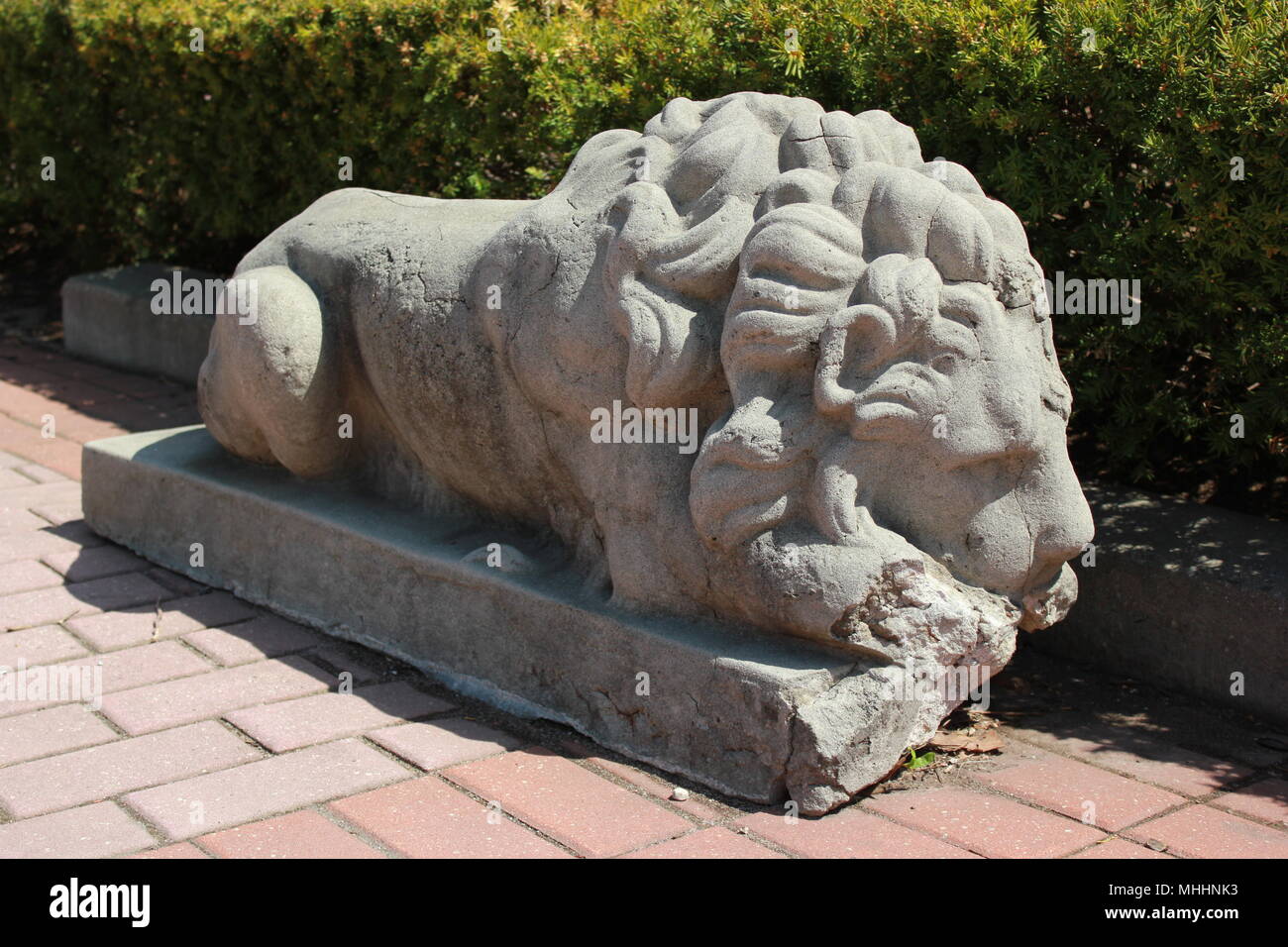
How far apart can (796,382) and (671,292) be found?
1.19 feet

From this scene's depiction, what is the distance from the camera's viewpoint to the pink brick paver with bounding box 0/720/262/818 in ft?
9.99

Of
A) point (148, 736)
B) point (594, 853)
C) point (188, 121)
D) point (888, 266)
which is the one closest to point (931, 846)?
point (594, 853)

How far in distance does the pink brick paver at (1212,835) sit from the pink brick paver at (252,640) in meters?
2.27

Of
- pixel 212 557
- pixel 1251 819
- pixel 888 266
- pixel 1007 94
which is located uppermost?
pixel 1007 94

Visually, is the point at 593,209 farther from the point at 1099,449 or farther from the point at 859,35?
the point at 1099,449

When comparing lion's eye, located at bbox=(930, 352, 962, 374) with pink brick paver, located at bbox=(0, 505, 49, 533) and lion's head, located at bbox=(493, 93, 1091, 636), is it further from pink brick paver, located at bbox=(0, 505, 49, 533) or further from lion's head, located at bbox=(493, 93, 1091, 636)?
pink brick paver, located at bbox=(0, 505, 49, 533)

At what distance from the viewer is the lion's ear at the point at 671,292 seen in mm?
3066

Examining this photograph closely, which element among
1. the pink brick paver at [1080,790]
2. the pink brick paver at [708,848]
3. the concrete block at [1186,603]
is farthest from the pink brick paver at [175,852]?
the concrete block at [1186,603]

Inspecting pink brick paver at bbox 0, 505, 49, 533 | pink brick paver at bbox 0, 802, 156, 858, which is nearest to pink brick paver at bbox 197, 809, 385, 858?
pink brick paver at bbox 0, 802, 156, 858

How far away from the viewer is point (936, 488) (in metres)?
2.96

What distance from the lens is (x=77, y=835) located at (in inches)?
113

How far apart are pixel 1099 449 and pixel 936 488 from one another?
1675 mm

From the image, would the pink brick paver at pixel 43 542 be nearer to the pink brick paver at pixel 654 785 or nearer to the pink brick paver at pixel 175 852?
the pink brick paver at pixel 175 852

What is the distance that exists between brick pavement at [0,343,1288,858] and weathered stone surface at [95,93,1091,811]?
0.18 meters
